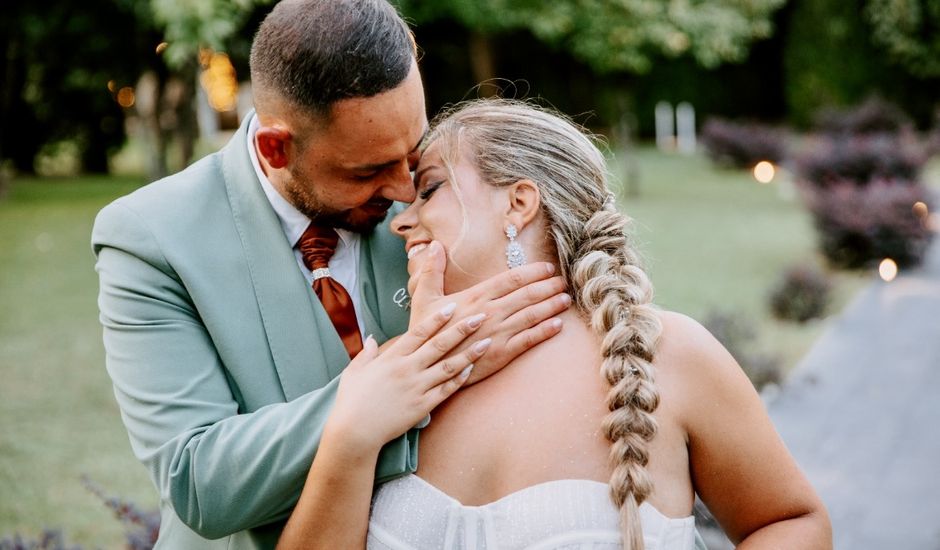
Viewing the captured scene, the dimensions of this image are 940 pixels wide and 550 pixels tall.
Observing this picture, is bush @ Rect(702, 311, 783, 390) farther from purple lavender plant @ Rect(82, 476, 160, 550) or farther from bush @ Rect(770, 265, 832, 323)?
purple lavender plant @ Rect(82, 476, 160, 550)

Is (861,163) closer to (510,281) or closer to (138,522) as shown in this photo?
(138,522)

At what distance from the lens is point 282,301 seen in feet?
8.45

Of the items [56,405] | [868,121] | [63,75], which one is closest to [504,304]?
[56,405]

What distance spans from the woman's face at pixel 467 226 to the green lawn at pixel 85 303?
648mm

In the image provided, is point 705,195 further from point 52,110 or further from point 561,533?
point 561,533

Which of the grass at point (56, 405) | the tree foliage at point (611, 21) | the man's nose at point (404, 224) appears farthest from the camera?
the tree foliage at point (611, 21)

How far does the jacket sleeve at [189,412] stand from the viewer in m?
2.23

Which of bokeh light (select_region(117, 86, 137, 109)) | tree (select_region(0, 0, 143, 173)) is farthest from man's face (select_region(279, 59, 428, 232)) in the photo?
bokeh light (select_region(117, 86, 137, 109))

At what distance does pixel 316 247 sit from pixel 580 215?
2.47 ft

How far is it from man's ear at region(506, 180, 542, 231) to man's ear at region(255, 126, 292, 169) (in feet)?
2.24

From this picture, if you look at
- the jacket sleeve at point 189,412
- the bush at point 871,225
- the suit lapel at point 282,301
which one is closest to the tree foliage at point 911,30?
the bush at point 871,225

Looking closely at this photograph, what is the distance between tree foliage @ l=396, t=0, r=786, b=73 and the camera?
15.2m

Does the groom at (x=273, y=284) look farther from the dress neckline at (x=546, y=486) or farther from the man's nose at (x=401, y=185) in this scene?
the dress neckline at (x=546, y=486)

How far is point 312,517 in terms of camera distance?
2.21 meters
